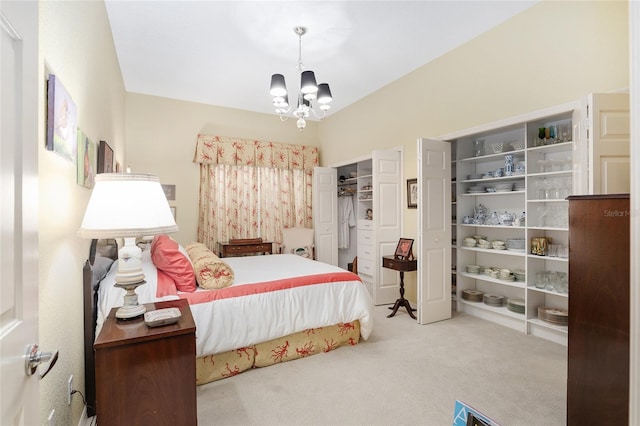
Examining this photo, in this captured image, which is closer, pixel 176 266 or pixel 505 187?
pixel 176 266

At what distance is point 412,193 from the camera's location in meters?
4.18

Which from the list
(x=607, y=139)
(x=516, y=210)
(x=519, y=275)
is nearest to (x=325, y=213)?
(x=516, y=210)

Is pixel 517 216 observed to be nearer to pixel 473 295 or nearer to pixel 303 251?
pixel 473 295

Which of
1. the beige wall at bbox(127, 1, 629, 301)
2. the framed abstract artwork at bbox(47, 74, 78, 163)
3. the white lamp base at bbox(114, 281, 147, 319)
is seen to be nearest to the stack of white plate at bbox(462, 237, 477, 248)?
the beige wall at bbox(127, 1, 629, 301)

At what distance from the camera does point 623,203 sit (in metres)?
1.52

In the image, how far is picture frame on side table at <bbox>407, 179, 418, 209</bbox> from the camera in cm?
412

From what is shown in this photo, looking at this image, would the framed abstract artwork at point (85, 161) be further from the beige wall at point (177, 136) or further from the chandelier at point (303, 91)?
the beige wall at point (177, 136)

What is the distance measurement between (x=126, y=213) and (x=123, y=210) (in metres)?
0.02

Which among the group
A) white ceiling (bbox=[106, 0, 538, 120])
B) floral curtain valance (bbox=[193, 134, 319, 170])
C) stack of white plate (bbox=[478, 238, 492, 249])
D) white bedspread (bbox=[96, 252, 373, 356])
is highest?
white ceiling (bbox=[106, 0, 538, 120])

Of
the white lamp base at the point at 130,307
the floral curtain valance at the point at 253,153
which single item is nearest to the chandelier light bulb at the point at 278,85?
the white lamp base at the point at 130,307

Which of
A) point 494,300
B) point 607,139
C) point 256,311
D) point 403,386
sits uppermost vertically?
point 607,139

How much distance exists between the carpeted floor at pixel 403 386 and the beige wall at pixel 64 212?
885 millimetres

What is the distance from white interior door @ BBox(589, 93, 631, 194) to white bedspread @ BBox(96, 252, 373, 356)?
6.77 feet

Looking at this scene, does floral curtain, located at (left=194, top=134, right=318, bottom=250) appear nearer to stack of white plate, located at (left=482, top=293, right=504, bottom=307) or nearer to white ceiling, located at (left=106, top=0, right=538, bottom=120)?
white ceiling, located at (left=106, top=0, right=538, bottom=120)
